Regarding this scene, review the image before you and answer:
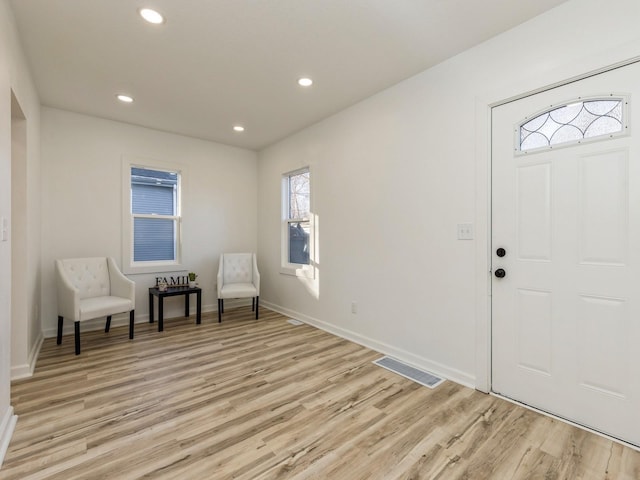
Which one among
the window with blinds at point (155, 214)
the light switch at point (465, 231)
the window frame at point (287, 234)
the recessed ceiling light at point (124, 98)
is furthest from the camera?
the window with blinds at point (155, 214)

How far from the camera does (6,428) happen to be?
1800mm

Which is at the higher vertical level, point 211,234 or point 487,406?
point 211,234

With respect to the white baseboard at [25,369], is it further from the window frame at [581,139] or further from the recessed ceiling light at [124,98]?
the window frame at [581,139]

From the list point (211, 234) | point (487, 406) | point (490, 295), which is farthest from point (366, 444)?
point (211, 234)

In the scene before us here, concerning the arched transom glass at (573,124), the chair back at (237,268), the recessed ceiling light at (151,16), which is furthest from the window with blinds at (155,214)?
the arched transom glass at (573,124)

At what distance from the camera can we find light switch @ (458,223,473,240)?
2.45 m

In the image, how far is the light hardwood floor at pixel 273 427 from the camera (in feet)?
5.24

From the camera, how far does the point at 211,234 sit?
489 cm

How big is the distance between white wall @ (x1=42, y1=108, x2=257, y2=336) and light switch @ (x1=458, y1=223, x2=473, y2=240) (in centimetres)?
360

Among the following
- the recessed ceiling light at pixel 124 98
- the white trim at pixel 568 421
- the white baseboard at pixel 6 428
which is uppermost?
the recessed ceiling light at pixel 124 98

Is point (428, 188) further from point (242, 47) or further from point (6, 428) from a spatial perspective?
point (6, 428)

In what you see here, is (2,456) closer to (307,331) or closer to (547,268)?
(307,331)

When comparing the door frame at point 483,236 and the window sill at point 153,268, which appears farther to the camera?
the window sill at point 153,268

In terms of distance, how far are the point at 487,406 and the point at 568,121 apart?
6.41 feet
